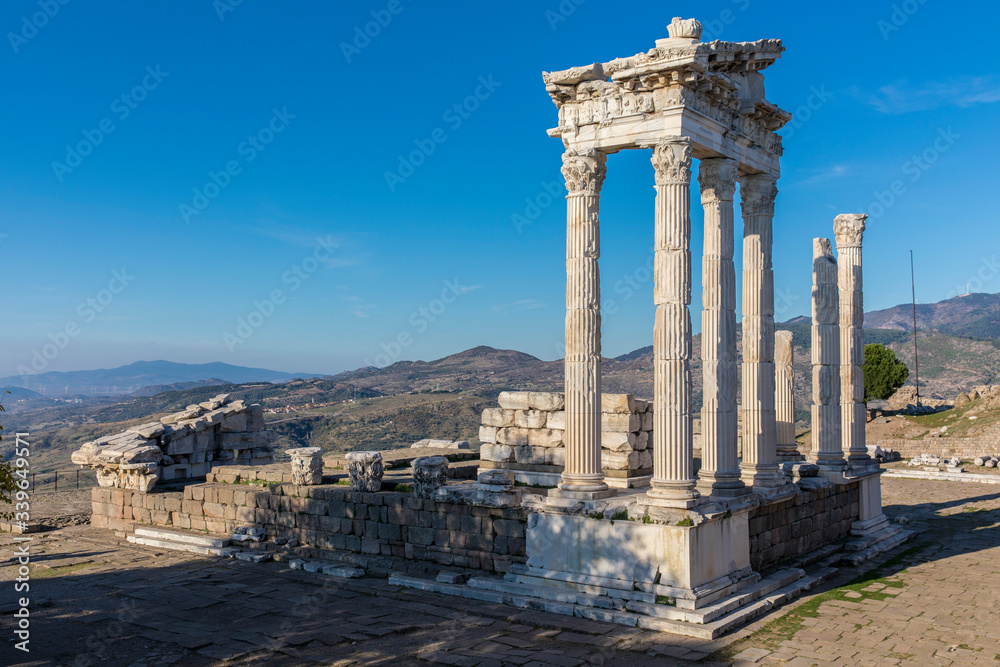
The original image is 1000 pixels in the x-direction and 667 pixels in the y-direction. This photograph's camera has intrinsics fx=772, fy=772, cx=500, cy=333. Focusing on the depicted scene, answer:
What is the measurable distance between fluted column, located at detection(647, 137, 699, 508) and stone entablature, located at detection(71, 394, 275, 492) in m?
13.1

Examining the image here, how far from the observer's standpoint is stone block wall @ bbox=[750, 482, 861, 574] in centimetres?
1275

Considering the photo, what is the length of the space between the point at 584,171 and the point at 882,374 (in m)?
42.8

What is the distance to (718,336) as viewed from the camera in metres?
12.2

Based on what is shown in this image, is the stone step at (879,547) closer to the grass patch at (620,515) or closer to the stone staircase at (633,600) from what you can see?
the stone staircase at (633,600)

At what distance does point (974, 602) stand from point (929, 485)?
15.3 m

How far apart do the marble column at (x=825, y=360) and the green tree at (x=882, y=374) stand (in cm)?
3493

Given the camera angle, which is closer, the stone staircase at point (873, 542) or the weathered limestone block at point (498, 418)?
the stone staircase at point (873, 542)

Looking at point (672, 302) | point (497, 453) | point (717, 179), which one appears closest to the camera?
point (672, 302)

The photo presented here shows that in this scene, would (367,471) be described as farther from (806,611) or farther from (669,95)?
(669,95)

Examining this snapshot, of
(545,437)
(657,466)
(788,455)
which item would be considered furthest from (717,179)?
(788,455)

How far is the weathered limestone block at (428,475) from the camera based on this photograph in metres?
13.7

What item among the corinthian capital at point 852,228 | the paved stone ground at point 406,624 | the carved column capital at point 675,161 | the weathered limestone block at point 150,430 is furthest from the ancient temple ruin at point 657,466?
the weathered limestone block at point 150,430

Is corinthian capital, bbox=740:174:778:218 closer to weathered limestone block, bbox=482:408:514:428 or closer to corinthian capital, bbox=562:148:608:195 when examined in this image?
corinthian capital, bbox=562:148:608:195

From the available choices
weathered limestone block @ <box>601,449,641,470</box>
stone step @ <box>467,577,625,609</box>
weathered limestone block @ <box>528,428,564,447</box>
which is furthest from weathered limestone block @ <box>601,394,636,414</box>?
stone step @ <box>467,577,625,609</box>
